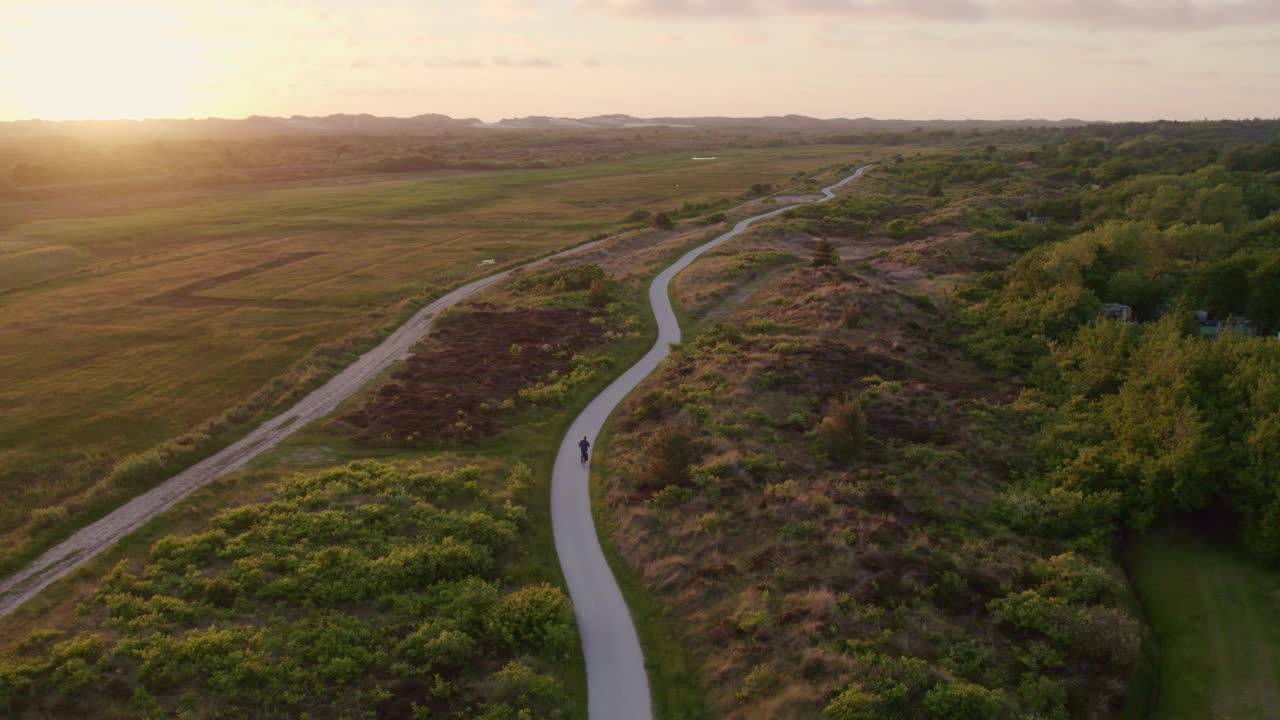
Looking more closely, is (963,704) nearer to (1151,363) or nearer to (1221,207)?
(1151,363)

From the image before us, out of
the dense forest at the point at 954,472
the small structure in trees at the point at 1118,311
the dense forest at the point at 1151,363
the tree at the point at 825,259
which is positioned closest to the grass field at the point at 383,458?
the dense forest at the point at 954,472

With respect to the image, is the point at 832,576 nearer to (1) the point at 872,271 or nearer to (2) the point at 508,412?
(2) the point at 508,412

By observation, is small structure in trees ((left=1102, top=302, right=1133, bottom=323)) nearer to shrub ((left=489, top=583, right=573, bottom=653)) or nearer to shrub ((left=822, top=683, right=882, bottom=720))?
shrub ((left=822, top=683, right=882, bottom=720))

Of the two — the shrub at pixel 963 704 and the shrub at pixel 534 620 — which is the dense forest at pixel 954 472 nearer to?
the shrub at pixel 963 704

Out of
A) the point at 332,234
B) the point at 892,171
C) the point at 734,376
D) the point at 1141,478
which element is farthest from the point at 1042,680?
the point at 892,171

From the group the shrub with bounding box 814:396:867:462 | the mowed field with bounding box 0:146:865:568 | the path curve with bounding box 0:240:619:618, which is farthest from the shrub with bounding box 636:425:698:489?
the mowed field with bounding box 0:146:865:568
